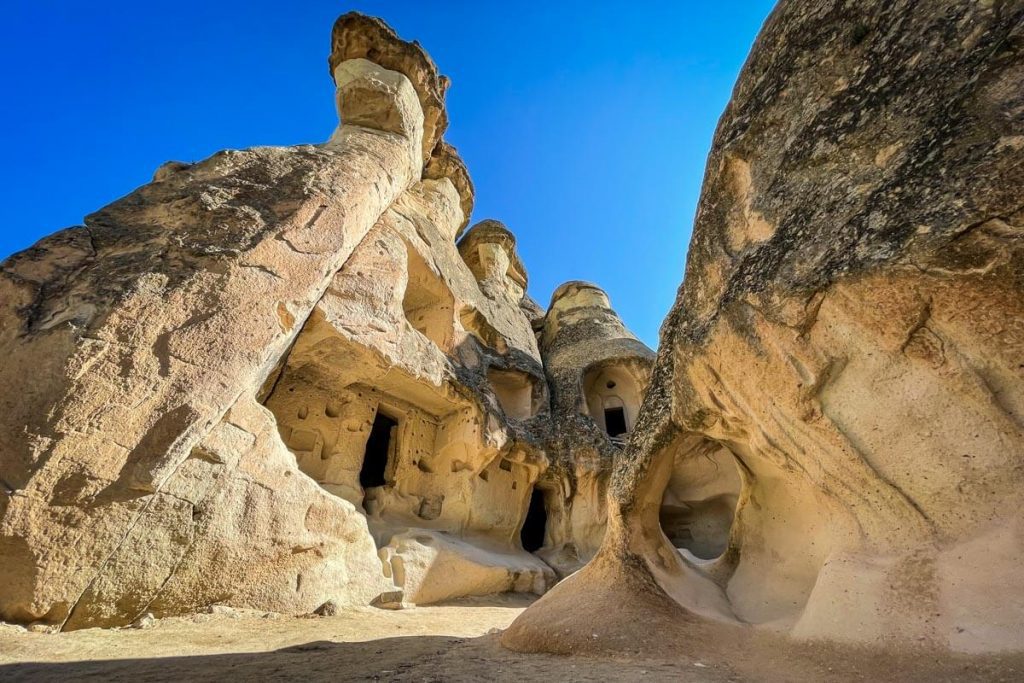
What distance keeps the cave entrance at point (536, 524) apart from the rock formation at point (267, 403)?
73 cm

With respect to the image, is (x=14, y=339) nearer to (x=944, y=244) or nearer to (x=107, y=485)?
(x=107, y=485)

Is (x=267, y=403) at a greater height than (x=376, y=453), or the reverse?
(x=267, y=403)

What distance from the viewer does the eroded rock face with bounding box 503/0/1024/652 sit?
2.19 meters

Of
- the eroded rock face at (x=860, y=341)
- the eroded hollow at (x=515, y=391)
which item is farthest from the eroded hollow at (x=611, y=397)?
the eroded rock face at (x=860, y=341)

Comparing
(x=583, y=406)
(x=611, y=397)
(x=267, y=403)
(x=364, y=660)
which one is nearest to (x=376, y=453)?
(x=267, y=403)

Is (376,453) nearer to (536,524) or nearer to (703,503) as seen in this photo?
(536,524)

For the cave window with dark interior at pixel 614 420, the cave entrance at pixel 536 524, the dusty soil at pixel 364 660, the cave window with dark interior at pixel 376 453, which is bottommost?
the dusty soil at pixel 364 660

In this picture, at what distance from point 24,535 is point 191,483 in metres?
0.94

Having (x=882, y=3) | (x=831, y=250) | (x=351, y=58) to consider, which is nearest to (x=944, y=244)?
(x=831, y=250)

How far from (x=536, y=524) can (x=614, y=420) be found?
3553 mm

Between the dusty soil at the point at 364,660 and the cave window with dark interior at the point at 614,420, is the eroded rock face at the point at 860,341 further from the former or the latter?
the cave window with dark interior at the point at 614,420

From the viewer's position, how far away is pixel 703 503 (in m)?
8.70

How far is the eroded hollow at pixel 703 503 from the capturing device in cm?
841

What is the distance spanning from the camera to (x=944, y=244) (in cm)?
220
